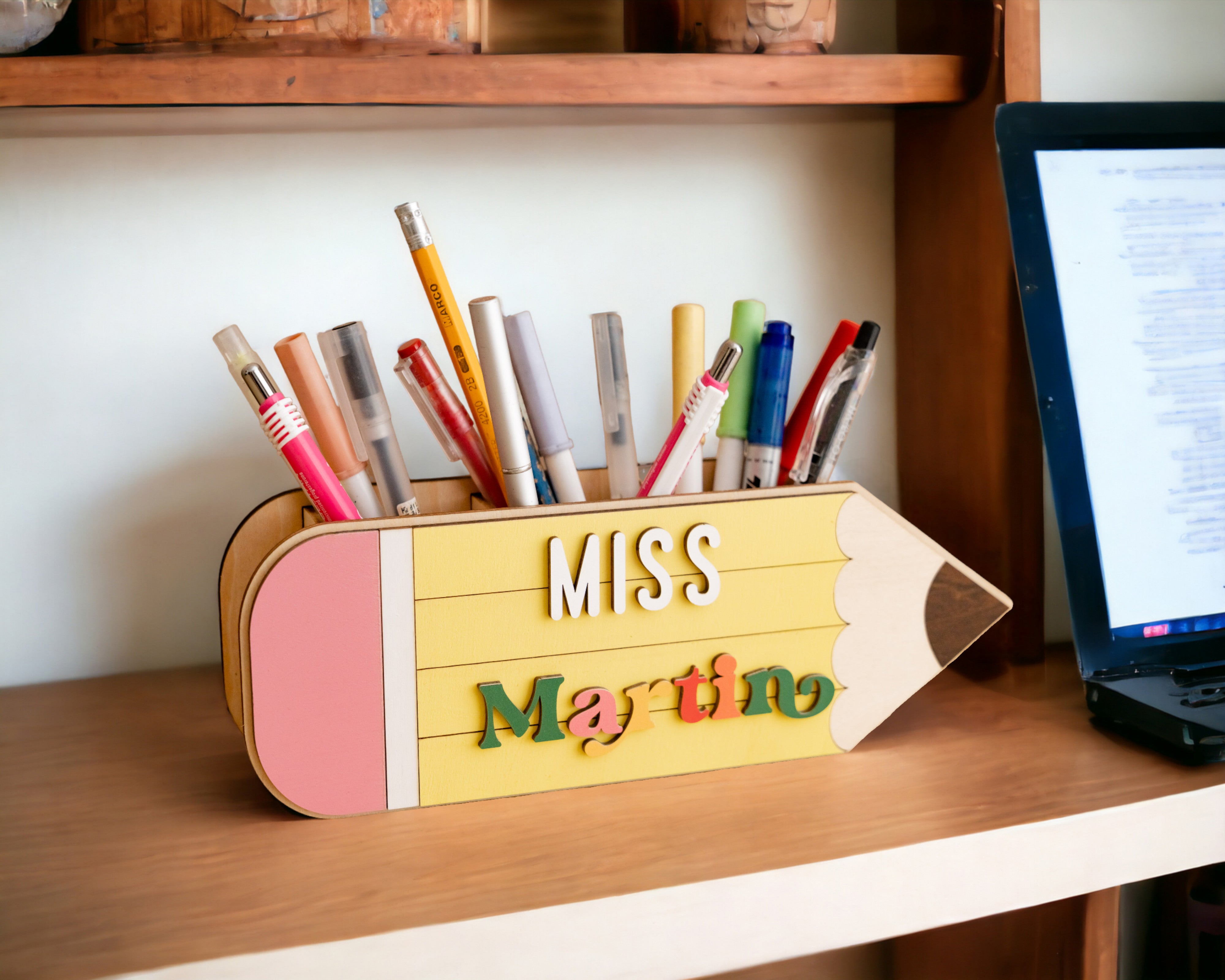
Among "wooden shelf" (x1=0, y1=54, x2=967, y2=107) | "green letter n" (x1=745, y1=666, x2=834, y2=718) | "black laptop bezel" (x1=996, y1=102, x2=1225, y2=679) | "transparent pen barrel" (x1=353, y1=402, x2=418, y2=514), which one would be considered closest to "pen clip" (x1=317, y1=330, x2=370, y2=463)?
"transparent pen barrel" (x1=353, y1=402, x2=418, y2=514)

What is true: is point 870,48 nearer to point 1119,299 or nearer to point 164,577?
point 1119,299

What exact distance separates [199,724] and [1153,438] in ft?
1.68

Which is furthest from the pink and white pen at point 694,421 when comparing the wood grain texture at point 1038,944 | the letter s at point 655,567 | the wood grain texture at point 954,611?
the wood grain texture at point 1038,944

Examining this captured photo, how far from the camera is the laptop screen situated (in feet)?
1.50

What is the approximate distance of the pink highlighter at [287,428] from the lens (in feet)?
1.21

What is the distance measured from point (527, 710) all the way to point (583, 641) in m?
0.04

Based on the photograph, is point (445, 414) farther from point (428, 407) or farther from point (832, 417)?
point (832, 417)

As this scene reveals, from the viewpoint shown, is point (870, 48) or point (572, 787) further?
point (870, 48)

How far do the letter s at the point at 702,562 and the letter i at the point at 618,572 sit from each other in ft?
0.09

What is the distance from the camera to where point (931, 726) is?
45cm

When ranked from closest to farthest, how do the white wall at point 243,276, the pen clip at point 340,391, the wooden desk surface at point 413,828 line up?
the wooden desk surface at point 413,828 < the pen clip at point 340,391 < the white wall at point 243,276

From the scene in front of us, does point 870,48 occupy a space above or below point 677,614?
above

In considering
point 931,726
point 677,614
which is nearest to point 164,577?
point 677,614

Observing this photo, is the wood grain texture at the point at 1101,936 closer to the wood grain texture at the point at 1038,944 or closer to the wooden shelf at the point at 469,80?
the wood grain texture at the point at 1038,944
